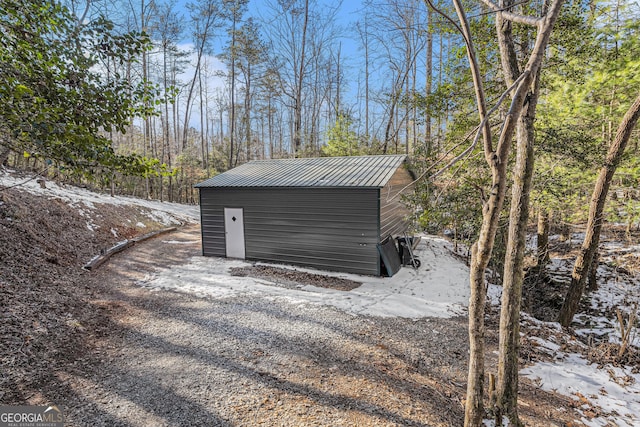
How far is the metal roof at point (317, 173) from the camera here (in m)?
7.74

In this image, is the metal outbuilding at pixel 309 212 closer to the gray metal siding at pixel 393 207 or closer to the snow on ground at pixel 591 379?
the gray metal siding at pixel 393 207

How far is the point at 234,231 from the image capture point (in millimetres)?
9297

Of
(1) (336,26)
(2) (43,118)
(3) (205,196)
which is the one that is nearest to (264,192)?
(3) (205,196)

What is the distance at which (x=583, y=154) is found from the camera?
Result: 16.7 ft

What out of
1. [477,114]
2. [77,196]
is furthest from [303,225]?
[77,196]

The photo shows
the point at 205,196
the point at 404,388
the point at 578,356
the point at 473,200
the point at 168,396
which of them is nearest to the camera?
the point at 168,396

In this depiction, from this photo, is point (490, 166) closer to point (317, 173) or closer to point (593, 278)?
point (317, 173)

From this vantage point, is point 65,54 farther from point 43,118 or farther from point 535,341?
point 535,341

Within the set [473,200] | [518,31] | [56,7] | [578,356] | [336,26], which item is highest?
[336,26]

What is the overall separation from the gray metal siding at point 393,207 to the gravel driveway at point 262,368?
301 cm

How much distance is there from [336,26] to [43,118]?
1947 centimetres

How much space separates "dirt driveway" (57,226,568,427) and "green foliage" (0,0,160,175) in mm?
2329

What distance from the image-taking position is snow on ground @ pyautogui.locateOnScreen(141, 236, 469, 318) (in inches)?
231

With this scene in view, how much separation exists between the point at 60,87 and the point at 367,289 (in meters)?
5.99
